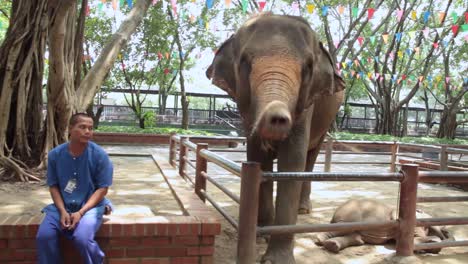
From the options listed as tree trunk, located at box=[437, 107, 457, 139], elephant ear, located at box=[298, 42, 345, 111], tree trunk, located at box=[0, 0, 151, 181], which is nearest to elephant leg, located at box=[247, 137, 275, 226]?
elephant ear, located at box=[298, 42, 345, 111]

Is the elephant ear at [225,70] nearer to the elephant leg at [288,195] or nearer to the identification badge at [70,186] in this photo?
the elephant leg at [288,195]

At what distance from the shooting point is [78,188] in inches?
129

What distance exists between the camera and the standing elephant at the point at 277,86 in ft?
9.98

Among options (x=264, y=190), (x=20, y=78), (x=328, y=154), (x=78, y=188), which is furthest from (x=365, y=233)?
(x=328, y=154)

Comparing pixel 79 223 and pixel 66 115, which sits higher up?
pixel 66 115

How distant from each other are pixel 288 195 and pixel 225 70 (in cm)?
120

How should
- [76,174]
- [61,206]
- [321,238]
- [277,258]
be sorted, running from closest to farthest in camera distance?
[61,206], [76,174], [277,258], [321,238]

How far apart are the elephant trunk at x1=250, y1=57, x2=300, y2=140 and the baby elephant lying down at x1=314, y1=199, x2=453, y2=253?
5.70 ft

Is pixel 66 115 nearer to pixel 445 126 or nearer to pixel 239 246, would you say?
pixel 239 246

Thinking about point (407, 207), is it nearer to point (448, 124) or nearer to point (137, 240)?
point (137, 240)

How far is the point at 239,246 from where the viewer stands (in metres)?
3.44

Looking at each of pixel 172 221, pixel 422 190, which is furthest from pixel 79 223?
pixel 422 190

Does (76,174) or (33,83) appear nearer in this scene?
(76,174)

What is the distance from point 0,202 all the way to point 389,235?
3936 mm
